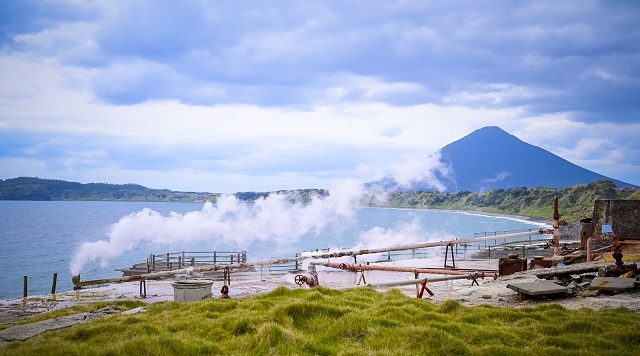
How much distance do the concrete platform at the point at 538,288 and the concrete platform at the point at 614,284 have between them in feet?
2.98

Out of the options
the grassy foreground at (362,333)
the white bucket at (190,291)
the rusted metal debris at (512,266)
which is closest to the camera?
the grassy foreground at (362,333)

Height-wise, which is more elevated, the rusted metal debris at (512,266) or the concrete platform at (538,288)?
the concrete platform at (538,288)

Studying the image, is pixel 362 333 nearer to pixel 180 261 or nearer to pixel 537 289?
pixel 537 289

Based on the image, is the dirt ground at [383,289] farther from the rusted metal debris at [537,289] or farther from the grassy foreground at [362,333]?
the grassy foreground at [362,333]

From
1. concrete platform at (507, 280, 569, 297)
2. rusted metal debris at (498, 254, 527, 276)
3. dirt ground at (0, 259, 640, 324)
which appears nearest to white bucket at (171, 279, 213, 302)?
dirt ground at (0, 259, 640, 324)

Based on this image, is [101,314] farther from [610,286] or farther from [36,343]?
[610,286]

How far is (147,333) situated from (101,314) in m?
5.31

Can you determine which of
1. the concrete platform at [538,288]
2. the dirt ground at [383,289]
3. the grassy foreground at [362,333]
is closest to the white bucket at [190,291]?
the grassy foreground at [362,333]

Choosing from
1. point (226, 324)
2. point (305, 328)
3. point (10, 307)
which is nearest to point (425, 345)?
point (305, 328)

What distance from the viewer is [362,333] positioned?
8617 millimetres

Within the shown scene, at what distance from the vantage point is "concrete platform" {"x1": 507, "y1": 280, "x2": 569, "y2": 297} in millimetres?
12445

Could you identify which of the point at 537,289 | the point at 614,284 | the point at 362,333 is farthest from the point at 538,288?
the point at 362,333

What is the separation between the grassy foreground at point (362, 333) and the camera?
7.62 m

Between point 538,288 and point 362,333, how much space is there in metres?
6.70
